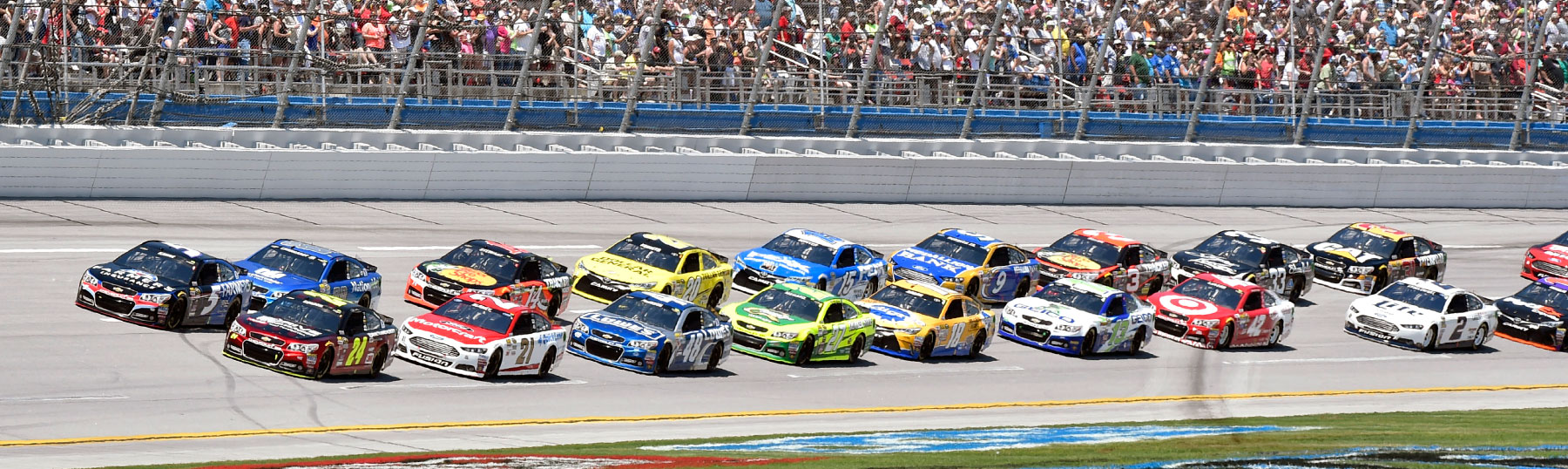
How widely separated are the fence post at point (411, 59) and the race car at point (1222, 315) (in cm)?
1210

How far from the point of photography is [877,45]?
1415 inches

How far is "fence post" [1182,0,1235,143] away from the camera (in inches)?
1526

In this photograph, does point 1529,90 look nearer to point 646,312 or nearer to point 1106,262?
point 1106,262

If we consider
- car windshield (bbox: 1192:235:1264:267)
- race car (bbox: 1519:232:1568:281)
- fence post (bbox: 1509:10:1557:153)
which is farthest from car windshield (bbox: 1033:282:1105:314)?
fence post (bbox: 1509:10:1557:153)

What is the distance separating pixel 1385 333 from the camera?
28984mm

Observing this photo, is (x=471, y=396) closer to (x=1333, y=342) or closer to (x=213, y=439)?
(x=213, y=439)

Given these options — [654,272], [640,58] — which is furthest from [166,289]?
[640,58]

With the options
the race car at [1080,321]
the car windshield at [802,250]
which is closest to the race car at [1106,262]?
the race car at [1080,321]

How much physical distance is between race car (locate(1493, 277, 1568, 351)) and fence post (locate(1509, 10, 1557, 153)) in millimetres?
12619

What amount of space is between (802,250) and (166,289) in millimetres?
9289

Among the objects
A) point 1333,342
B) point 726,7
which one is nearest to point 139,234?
point 726,7

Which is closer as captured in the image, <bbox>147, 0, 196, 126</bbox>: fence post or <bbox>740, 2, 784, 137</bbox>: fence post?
<bbox>147, 0, 196, 126</bbox>: fence post

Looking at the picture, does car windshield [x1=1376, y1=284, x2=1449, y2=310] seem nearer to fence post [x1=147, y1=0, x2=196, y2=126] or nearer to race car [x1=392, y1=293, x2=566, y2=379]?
race car [x1=392, y1=293, x2=566, y2=379]

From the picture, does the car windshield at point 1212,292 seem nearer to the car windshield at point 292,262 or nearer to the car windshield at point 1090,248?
the car windshield at point 1090,248
